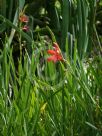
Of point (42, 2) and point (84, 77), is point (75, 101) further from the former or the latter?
point (42, 2)

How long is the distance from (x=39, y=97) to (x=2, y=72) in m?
0.13

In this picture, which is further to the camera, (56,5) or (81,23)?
(56,5)

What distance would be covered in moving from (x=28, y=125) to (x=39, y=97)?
0.09 metres

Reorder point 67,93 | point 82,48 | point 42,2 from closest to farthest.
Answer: point 67,93 → point 82,48 → point 42,2

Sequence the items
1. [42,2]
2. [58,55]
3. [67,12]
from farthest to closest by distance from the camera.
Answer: [42,2] < [67,12] < [58,55]

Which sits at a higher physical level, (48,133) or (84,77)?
(84,77)

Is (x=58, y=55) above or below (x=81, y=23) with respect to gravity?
above

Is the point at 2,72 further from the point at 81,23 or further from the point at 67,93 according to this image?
the point at 81,23

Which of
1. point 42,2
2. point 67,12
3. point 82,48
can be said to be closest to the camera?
point 82,48

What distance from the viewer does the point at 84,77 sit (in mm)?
1080

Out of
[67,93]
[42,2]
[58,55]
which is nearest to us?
[58,55]

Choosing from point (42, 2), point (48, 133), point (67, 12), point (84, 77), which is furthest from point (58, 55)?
point (42, 2)

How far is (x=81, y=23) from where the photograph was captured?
6.17 feet

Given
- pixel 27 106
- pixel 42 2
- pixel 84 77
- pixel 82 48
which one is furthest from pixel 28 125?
pixel 42 2
